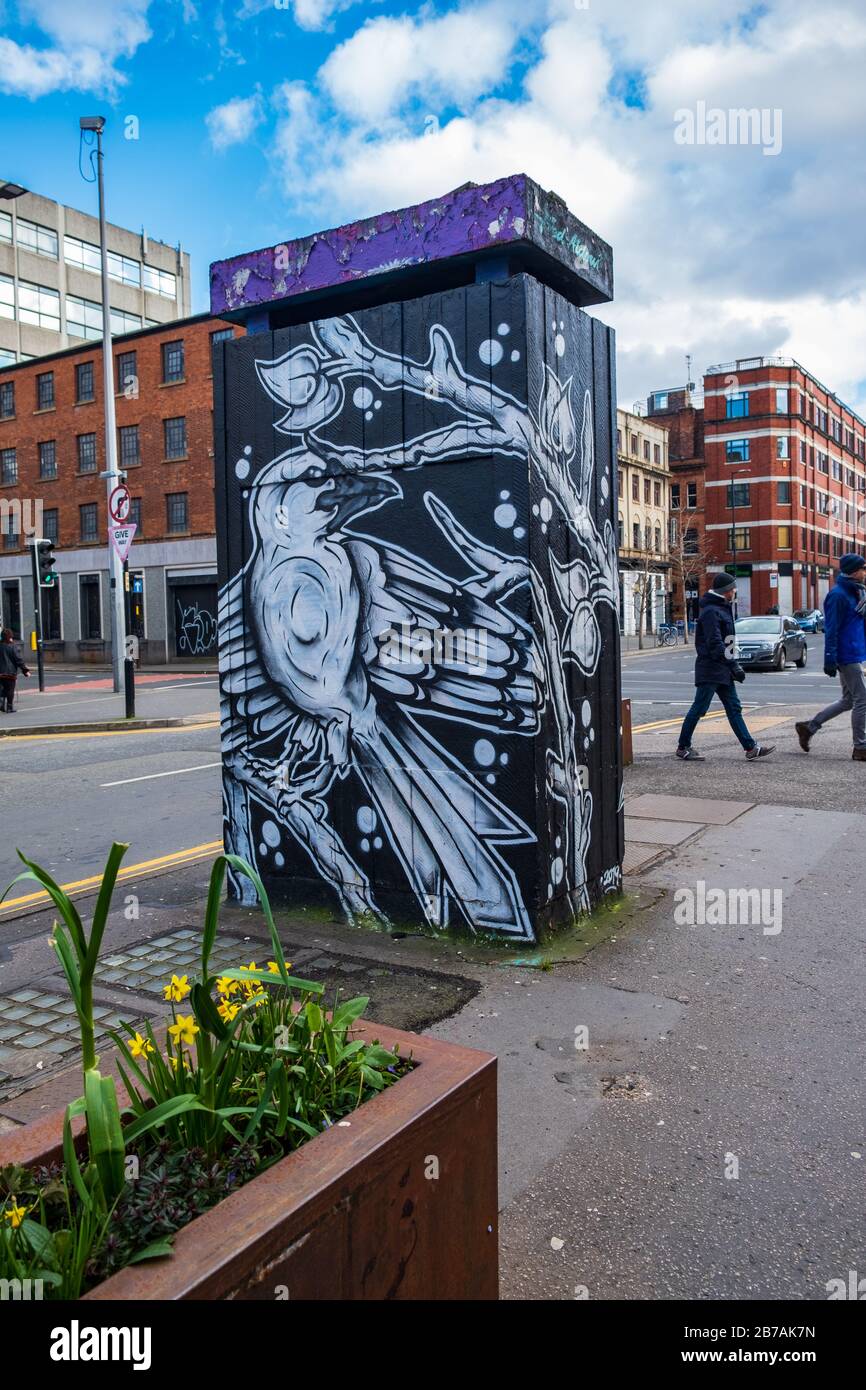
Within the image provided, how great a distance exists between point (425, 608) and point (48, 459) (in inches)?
1752

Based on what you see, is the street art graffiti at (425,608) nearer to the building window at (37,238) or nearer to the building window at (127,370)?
the building window at (127,370)

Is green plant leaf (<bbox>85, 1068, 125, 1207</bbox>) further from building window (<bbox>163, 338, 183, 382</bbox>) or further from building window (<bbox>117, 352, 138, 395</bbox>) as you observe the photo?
building window (<bbox>117, 352, 138, 395</bbox>)

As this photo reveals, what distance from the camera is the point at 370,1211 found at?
5.95ft

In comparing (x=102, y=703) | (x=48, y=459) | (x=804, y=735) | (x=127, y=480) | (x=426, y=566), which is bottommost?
(x=102, y=703)

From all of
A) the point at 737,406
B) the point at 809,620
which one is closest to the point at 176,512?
the point at 809,620

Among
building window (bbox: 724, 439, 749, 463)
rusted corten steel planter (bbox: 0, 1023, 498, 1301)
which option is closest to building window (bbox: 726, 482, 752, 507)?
building window (bbox: 724, 439, 749, 463)

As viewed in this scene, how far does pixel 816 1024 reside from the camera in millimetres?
3818

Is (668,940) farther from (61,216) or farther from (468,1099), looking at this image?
(61,216)

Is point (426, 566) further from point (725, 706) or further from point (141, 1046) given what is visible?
point (725, 706)

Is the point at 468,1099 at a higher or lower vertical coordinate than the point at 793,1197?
higher

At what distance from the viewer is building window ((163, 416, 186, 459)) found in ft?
129

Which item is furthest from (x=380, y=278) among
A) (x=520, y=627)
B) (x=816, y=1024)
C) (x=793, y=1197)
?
(x=793, y=1197)

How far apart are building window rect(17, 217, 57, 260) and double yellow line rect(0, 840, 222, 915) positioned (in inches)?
2280
